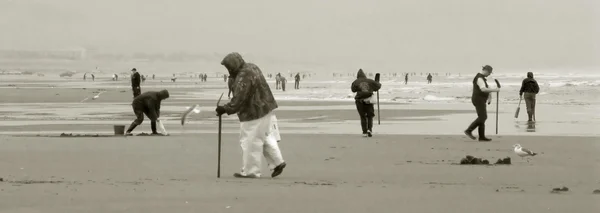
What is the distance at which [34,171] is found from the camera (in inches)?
498

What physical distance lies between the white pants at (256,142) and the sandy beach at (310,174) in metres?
0.26

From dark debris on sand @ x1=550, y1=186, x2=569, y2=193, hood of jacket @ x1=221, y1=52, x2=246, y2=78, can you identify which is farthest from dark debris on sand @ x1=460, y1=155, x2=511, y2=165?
hood of jacket @ x1=221, y1=52, x2=246, y2=78

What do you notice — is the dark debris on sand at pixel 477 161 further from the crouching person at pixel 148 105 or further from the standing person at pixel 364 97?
the crouching person at pixel 148 105

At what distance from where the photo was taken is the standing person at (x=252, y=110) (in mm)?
11836

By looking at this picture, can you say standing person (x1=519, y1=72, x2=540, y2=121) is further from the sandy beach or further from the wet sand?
the wet sand

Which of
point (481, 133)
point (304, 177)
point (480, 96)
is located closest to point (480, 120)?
point (481, 133)

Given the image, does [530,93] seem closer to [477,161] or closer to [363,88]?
[363,88]

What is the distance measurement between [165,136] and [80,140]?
1.97 meters

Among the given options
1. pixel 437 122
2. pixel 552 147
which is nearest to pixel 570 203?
pixel 552 147

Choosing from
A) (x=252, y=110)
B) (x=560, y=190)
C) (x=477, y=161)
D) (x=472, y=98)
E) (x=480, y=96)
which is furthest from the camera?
(x=472, y=98)

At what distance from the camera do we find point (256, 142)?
12.0 metres

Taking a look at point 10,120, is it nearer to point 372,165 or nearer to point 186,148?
point 186,148

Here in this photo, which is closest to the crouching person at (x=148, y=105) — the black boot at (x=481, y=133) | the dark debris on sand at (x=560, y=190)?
the black boot at (x=481, y=133)

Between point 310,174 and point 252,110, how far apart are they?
132cm
